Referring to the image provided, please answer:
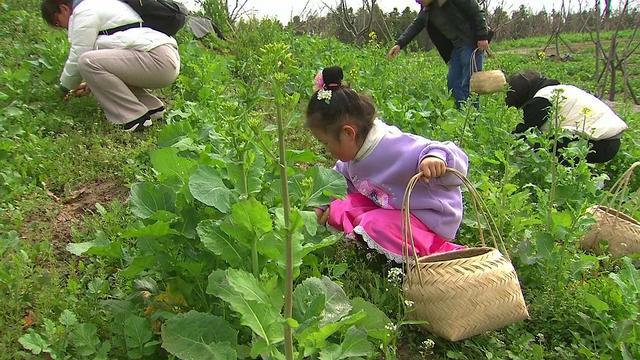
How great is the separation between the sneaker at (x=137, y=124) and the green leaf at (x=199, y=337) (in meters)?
2.54

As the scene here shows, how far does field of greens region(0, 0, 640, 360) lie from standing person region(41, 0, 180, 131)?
0.34 metres

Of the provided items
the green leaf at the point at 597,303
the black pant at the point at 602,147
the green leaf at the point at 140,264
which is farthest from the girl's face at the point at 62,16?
the green leaf at the point at 597,303

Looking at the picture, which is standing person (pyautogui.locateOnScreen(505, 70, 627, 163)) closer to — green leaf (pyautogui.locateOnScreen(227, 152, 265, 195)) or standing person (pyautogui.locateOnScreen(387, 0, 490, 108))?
standing person (pyautogui.locateOnScreen(387, 0, 490, 108))

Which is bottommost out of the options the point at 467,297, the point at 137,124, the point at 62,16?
the point at 467,297

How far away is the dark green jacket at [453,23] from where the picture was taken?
4.92 metres

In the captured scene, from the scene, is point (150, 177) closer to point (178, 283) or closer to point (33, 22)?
point (178, 283)

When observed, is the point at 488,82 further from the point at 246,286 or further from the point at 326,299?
the point at 246,286

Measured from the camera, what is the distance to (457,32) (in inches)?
200

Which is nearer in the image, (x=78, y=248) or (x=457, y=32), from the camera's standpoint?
(x=78, y=248)

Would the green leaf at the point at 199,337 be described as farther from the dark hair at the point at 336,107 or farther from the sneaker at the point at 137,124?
the sneaker at the point at 137,124

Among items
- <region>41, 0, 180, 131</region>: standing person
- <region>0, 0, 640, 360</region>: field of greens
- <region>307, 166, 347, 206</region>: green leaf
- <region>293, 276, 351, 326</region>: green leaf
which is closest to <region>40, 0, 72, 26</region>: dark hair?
<region>41, 0, 180, 131</region>: standing person

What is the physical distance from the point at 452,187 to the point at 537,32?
28.7 m

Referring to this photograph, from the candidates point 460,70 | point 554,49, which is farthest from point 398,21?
point 460,70

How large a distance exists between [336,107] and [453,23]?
3.11 meters
